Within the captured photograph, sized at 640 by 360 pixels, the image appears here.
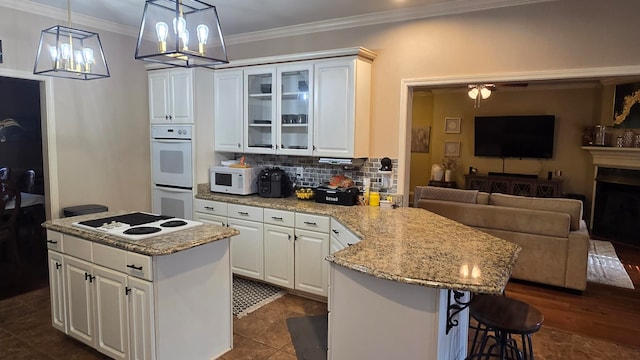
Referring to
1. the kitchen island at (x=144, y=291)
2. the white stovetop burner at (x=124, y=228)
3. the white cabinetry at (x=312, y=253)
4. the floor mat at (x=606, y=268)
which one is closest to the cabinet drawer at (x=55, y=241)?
the kitchen island at (x=144, y=291)

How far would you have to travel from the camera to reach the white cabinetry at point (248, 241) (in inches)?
154

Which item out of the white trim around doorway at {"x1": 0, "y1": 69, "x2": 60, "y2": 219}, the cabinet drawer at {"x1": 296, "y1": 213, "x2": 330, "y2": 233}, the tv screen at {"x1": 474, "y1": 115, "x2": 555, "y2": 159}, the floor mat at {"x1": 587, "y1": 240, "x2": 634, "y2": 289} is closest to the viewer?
the cabinet drawer at {"x1": 296, "y1": 213, "x2": 330, "y2": 233}

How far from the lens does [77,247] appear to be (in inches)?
104

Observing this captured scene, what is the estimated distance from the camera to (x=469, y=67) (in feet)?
11.5

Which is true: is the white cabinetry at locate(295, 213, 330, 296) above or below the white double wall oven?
below

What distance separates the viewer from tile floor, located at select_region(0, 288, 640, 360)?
9.14ft

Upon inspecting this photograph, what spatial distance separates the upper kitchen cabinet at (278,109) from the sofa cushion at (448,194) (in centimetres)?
199

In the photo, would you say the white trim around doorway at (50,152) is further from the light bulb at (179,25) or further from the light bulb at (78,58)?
the light bulb at (179,25)

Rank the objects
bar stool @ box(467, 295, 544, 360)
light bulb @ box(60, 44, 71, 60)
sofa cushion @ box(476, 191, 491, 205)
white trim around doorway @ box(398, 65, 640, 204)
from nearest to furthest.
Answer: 1. bar stool @ box(467, 295, 544, 360)
2. light bulb @ box(60, 44, 71, 60)
3. white trim around doorway @ box(398, 65, 640, 204)
4. sofa cushion @ box(476, 191, 491, 205)

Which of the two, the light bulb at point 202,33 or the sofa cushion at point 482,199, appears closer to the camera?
the light bulb at point 202,33

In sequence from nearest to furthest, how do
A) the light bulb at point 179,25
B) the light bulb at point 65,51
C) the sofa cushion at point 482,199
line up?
the light bulb at point 179,25 < the light bulb at point 65,51 < the sofa cushion at point 482,199

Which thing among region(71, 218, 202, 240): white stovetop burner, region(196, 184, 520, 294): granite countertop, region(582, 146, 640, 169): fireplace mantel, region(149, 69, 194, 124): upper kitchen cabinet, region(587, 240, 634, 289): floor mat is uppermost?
region(149, 69, 194, 124): upper kitchen cabinet

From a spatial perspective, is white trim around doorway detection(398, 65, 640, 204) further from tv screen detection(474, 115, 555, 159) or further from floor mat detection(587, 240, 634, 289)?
tv screen detection(474, 115, 555, 159)

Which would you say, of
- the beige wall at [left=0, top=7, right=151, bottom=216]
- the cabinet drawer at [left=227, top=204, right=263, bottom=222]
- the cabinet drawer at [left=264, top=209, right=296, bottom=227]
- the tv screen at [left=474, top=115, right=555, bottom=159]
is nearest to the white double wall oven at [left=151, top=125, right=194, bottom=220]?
the beige wall at [left=0, top=7, right=151, bottom=216]
